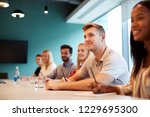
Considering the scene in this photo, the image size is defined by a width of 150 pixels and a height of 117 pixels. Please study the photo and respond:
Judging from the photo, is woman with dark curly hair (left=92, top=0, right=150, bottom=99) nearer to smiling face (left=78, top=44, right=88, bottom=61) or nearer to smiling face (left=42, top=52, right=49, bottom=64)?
smiling face (left=78, top=44, right=88, bottom=61)

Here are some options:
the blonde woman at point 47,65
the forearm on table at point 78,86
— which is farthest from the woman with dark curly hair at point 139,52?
the blonde woman at point 47,65

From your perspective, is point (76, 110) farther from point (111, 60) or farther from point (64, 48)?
point (64, 48)

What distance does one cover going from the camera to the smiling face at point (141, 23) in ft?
3.20

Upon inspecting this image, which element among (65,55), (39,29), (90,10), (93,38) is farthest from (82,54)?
(90,10)

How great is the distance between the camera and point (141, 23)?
0.98m

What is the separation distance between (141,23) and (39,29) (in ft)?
6.73

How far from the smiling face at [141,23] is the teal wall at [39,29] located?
1.67 metres

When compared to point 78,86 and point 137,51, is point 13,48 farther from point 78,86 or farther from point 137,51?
point 137,51

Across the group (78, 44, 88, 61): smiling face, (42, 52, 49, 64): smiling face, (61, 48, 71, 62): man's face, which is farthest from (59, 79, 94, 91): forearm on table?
(42, 52, 49, 64): smiling face

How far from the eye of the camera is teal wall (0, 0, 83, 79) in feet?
8.85

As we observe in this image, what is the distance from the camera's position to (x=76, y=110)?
68 centimetres

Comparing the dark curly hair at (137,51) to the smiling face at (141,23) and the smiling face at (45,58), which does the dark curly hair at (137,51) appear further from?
the smiling face at (45,58)

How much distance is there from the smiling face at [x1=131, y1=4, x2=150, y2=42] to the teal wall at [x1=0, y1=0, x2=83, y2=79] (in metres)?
1.67

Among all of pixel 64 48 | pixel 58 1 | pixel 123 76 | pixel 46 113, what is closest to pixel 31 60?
pixel 64 48
